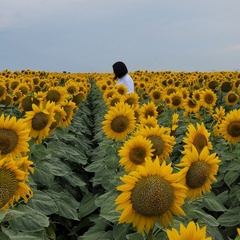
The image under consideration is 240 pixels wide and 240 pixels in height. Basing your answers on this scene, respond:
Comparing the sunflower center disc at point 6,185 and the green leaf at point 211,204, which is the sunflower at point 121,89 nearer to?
the green leaf at point 211,204

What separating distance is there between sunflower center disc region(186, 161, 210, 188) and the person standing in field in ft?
24.2

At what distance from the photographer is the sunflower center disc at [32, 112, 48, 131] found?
507 cm

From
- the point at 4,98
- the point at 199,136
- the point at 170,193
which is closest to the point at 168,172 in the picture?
the point at 170,193

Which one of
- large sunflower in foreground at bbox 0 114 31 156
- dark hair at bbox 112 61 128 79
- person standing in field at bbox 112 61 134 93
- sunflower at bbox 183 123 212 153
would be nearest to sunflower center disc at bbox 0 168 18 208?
large sunflower in foreground at bbox 0 114 31 156

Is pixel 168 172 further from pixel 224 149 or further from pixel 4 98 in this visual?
pixel 4 98

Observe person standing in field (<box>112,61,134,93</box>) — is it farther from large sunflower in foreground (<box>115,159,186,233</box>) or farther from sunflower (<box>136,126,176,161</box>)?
large sunflower in foreground (<box>115,159,186,233</box>)

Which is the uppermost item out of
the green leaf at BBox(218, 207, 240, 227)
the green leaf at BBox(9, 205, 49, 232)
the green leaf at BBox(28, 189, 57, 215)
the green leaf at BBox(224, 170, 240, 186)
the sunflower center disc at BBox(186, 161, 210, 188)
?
the sunflower center disc at BBox(186, 161, 210, 188)

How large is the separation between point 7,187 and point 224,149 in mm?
3782

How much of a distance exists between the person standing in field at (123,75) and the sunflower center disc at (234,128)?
17.4ft

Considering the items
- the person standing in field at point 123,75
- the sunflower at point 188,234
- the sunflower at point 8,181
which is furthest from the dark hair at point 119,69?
the sunflower at point 188,234

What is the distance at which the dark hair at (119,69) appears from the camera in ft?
37.2

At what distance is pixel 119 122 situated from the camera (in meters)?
5.40

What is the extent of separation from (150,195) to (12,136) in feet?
5.47

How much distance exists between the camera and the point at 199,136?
3992mm
